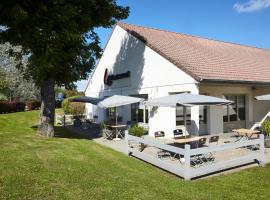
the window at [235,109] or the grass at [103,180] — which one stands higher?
the window at [235,109]

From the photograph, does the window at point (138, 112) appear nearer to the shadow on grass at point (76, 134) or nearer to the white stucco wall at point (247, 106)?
the shadow on grass at point (76, 134)

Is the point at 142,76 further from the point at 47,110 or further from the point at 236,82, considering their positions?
the point at 47,110

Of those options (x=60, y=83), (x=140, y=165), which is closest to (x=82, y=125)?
(x=60, y=83)

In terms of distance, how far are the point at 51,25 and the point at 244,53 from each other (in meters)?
16.6

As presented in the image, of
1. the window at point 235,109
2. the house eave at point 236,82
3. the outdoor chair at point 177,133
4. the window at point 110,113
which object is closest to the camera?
the outdoor chair at point 177,133

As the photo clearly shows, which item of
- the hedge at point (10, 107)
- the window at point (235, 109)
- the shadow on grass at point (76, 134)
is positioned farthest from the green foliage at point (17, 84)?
the window at point (235, 109)

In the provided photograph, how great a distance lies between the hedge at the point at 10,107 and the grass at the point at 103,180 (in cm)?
2614

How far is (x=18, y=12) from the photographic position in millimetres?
12664

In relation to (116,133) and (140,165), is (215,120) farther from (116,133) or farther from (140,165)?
(140,165)

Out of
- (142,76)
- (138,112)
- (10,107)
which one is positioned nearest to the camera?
(142,76)

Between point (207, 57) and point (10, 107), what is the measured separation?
89.5 feet

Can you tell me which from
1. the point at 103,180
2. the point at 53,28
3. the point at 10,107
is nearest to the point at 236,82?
the point at 53,28

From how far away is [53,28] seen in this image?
14211 mm

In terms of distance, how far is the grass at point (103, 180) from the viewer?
712 cm
